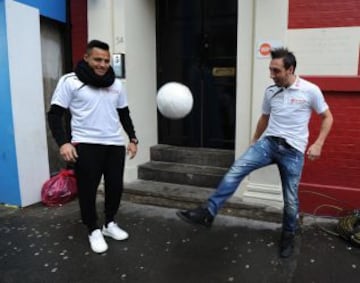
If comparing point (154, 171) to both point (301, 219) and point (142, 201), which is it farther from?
point (301, 219)

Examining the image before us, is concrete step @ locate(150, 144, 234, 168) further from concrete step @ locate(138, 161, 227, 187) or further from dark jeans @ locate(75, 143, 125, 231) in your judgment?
dark jeans @ locate(75, 143, 125, 231)

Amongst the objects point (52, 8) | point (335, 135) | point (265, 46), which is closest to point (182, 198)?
point (335, 135)

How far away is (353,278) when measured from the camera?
9.21 feet

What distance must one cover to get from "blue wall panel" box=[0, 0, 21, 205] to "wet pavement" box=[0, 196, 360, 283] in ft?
1.22

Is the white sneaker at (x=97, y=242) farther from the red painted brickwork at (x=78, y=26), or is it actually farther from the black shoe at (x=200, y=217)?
the red painted brickwork at (x=78, y=26)

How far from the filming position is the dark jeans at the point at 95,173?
10.0ft

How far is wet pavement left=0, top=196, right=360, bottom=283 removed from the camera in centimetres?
286

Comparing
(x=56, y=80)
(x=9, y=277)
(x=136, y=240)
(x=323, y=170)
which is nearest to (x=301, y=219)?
(x=323, y=170)

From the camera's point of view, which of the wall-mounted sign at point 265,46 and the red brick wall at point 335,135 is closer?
the red brick wall at point 335,135

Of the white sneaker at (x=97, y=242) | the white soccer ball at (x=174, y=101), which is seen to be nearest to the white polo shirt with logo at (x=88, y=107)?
the white soccer ball at (x=174, y=101)

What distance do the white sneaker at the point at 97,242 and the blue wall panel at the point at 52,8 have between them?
108 inches

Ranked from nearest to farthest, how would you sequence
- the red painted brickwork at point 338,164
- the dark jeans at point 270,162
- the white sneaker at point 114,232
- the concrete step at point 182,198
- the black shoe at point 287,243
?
1. the dark jeans at point 270,162
2. the black shoe at point 287,243
3. the white sneaker at point 114,232
4. the red painted brickwork at point 338,164
5. the concrete step at point 182,198

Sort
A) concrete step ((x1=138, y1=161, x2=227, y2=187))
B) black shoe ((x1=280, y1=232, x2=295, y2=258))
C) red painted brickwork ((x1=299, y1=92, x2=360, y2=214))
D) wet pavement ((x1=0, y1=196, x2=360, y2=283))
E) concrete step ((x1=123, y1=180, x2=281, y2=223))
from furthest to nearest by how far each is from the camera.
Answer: concrete step ((x1=138, y1=161, x2=227, y2=187)), concrete step ((x1=123, y1=180, x2=281, y2=223)), red painted brickwork ((x1=299, y1=92, x2=360, y2=214)), black shoe ((x1=280, y1=232, x2=295, y2=258)), wet pavement ((x1=0, y1=196, x2=360, y2=283))

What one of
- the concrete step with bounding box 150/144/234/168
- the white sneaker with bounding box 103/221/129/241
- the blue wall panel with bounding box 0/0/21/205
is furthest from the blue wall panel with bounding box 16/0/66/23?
the white sneaker with bounding box 103/221/129/241
